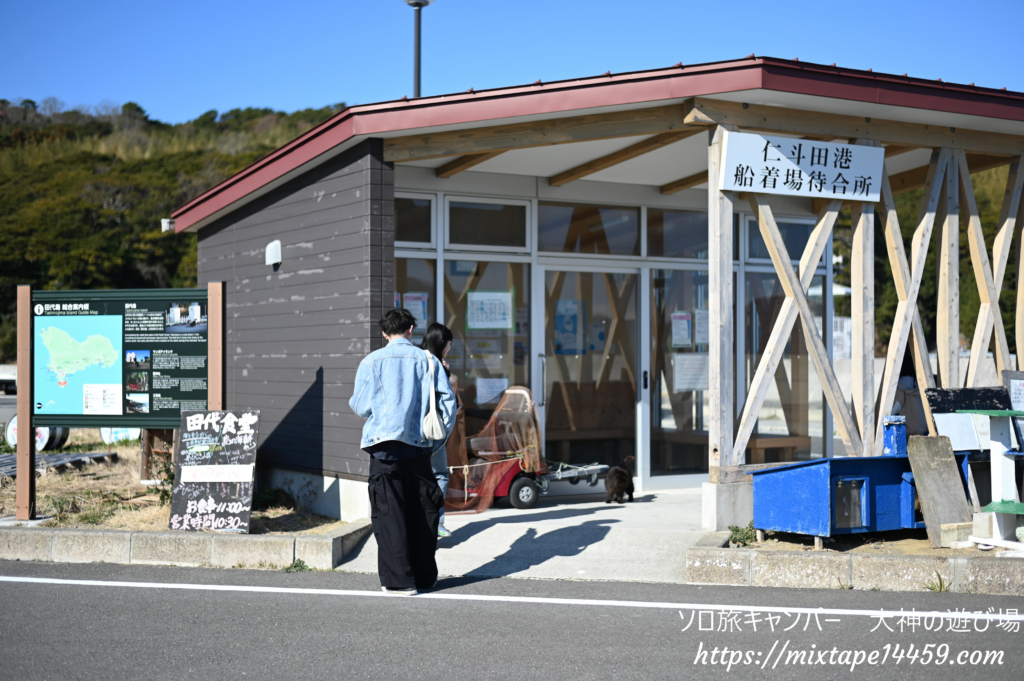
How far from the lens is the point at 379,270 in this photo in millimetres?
7664

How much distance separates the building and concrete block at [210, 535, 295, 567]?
1.35m

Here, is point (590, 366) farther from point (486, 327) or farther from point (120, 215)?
point (120, 215)

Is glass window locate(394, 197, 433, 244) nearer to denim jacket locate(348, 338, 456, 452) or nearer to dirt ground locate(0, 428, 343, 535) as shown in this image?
dirt ground locate(0, 428, 343, 535)

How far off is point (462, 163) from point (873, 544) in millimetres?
4827

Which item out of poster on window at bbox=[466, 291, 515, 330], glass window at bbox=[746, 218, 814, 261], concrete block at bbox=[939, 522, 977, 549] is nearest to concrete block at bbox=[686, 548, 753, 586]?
concrete block at bbox=[939, 522, 977, 549]

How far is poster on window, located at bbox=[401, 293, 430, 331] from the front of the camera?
28.6ft

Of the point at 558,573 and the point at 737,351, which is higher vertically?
the point at 737,351

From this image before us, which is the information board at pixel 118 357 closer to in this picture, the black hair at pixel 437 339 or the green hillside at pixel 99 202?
the black hair at pixel 437 339

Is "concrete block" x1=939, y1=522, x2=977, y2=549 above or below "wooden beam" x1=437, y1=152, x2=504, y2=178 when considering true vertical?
below

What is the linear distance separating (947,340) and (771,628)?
447 centimetres

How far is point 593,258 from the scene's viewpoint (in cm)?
968

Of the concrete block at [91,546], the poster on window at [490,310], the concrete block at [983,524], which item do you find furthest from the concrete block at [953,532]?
the concrete block at [91,546]

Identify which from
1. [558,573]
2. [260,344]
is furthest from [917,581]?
[260,344]

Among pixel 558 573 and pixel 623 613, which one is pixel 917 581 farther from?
pixel 558 573
